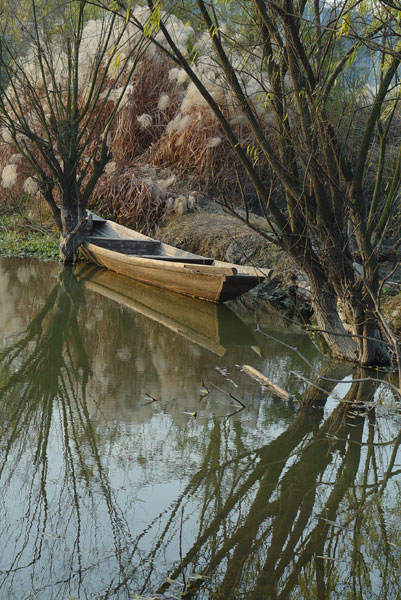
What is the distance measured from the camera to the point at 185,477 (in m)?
3.60

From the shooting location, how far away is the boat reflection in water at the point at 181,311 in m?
6.95

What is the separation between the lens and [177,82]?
14.2 m

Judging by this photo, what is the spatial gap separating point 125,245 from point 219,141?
276 centimetres

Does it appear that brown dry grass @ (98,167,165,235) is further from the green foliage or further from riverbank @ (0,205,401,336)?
the green foliage

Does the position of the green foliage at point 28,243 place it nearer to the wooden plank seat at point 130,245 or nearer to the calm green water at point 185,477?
the wooden plank seat at point 130,245

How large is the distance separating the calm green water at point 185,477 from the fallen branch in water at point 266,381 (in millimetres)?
59

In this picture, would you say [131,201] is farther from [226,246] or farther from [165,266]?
[165,266]

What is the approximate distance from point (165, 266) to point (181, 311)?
931mm

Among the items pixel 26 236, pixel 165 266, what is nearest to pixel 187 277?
pixel 165 266

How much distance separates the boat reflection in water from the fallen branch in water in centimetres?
72

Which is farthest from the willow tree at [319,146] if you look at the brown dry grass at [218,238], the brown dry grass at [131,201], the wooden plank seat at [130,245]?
the brown dry grass at [131,201]

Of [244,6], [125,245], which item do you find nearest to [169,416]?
[244,6]

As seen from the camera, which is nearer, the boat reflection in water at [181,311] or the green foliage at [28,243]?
the boat reflection in water at [181,311]

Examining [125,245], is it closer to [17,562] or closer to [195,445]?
[195,445]
